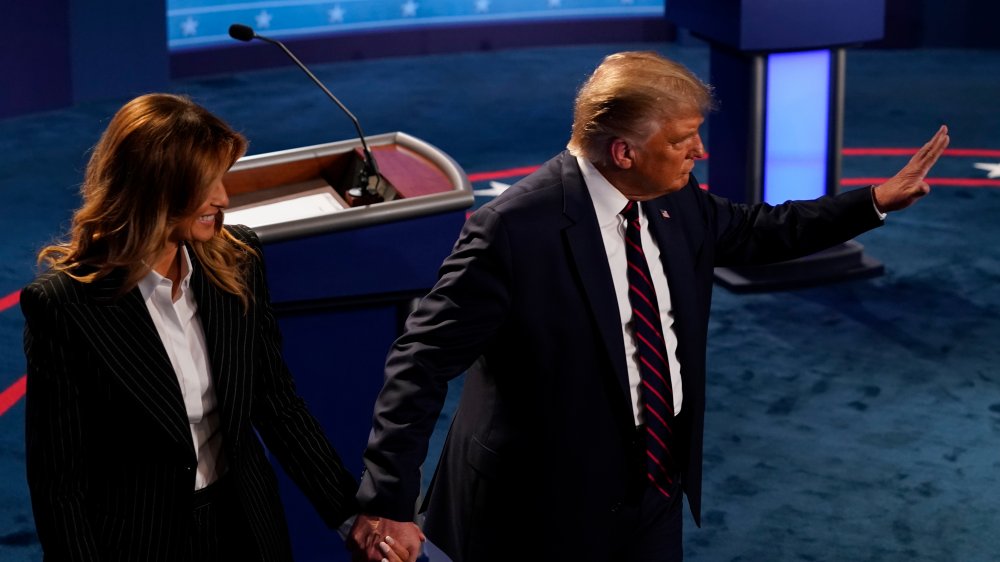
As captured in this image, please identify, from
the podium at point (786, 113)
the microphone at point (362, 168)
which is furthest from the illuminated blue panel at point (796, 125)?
the microphone at point (362, 168)

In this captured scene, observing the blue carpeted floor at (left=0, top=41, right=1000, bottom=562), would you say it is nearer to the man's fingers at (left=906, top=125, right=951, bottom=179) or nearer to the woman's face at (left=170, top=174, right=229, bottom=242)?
the man's fingers at (left=906, top=125, right=951, bottom=179)

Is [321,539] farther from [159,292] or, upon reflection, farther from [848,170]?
[848,170]

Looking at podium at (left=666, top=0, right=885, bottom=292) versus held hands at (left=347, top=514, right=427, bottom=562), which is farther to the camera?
podium at (left=666, top=0, right=885, bottom=292)

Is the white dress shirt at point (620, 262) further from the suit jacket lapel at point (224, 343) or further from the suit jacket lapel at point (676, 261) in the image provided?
the suit jacket lapel at point (224, 343)

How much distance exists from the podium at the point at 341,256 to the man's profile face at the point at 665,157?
747 millimetres

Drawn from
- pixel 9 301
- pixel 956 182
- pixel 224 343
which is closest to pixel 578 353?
pixel 224 343

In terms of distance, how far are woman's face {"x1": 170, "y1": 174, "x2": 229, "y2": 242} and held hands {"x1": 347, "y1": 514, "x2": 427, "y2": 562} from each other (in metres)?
0.54

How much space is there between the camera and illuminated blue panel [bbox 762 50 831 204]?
5.60 meters

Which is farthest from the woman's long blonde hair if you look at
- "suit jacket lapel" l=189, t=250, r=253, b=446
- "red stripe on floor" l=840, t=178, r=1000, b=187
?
"red stripe on floor" l=840, t=178, r=1000, b=187

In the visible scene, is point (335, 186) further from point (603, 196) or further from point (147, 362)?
point (147, 362)

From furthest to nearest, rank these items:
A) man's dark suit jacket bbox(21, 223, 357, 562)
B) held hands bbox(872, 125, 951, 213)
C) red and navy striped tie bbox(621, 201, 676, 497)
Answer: held hands bbox(872, 125, 951, 213), red and navy striped tie bbox(621, 201, 676, 497), man's dark suit jacket bbox(21, 223, 357, 562)

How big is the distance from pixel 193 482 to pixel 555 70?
335 inches

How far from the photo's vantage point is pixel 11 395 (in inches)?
188

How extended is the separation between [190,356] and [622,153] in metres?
0.79
